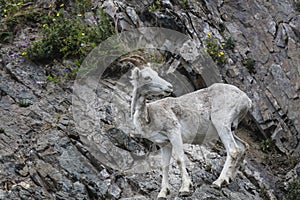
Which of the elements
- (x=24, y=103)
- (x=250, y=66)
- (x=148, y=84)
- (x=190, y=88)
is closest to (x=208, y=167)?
(x=148, y=84)

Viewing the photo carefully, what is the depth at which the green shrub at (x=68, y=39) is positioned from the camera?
13820 mm

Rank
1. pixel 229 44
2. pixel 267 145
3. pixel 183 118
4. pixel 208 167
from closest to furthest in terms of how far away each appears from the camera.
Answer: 1. pixel 183 118
2. pixel 208 167
3. pixel 267 145
4. pixel 229 44

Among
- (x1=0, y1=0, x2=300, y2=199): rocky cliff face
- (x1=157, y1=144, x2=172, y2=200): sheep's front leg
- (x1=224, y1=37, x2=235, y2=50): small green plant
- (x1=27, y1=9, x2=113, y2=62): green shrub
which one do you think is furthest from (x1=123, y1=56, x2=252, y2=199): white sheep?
(x1=224, y1=37, x2=235, y2=50): small green plant

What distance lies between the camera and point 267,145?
13445 millimetres

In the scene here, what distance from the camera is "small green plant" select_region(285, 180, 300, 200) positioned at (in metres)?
11.8

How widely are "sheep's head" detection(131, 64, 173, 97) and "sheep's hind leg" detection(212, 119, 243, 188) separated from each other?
1.30m

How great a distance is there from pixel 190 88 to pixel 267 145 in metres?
2.59

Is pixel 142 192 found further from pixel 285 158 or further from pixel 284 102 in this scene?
pixel 284 102

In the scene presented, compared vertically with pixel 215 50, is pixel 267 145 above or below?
below

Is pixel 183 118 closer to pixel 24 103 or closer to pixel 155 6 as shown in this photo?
pixel 24 103

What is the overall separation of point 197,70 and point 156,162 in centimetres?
355

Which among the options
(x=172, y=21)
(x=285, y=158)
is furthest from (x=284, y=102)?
(x=172, y=21)

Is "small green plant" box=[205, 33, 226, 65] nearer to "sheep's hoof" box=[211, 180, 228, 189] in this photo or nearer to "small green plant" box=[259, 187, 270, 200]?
"small green plant" box=[259, 187, 270, 200]

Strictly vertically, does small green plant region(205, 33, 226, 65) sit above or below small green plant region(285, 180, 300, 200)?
above
